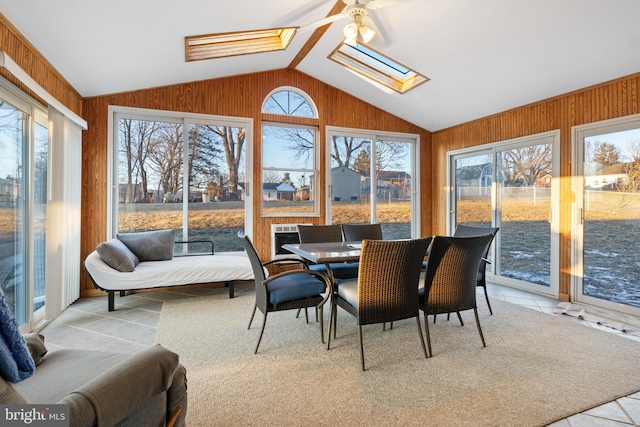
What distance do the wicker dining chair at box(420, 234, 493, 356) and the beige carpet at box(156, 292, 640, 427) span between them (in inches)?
13.0

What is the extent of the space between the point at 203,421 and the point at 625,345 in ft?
10.3

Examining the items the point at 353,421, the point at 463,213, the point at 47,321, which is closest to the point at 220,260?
the point at 47,321

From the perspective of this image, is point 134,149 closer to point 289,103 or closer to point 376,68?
point 289,103

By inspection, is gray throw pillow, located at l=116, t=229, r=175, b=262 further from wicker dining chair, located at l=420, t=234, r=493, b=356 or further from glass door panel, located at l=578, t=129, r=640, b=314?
glass door panel, located at l=578, t=129, r=640, b=314

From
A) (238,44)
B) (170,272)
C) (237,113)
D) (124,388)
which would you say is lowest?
(170,272)

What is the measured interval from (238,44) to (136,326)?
3.24 m

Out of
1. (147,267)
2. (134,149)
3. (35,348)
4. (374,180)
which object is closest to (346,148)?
(374,180)

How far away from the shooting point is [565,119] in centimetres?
395

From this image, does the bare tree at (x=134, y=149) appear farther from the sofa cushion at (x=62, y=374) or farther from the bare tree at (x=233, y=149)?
Answer: the sofa cushion at (x=62, y=374)

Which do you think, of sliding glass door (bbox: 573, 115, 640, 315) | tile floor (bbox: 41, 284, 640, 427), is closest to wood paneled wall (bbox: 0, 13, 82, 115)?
tile floor (bbox: 41, 284, 640, 427)

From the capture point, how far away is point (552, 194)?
412 centimetres

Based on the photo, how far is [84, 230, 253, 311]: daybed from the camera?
135 inches

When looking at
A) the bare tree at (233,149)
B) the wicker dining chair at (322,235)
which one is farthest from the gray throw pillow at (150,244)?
the wicker dining chair at (322,235)

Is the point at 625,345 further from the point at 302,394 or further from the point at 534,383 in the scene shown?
the point at 302,394
